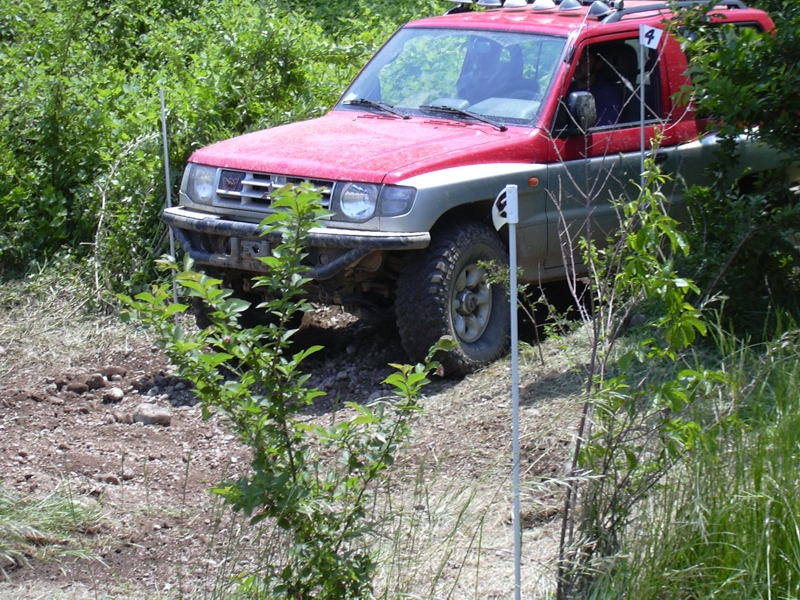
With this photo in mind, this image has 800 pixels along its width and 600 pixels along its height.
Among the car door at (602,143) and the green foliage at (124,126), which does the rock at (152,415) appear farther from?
the car door at (602,143)

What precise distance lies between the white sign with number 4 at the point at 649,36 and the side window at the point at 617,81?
0.54m

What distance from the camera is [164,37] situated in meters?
9.95

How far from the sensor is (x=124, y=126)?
8.39 meters

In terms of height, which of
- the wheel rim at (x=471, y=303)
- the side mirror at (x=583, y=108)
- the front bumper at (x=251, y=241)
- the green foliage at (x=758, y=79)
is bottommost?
the wheel rim at (x=471, y=303)

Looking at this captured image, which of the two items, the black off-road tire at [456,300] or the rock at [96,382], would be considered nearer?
the black off-road tire at [456,300]

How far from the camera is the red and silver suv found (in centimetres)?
572

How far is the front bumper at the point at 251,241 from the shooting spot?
559cm

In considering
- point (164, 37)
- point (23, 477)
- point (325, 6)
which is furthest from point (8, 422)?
point (325, 6)

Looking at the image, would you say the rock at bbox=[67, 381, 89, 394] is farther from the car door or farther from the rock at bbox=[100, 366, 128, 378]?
the car door

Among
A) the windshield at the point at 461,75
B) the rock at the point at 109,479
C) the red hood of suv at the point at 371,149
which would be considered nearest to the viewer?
the rock at the point at 109,479

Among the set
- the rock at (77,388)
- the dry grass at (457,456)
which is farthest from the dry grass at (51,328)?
the rock at (77,388)

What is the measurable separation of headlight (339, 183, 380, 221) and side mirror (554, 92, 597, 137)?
1220 mm

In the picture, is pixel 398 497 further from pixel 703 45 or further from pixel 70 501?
pixel 703 45

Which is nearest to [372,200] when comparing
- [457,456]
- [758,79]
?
[457,456]
